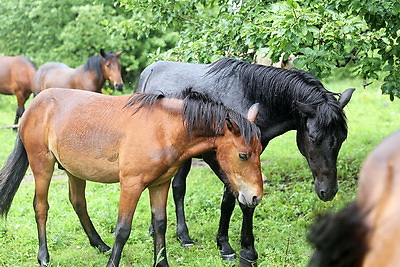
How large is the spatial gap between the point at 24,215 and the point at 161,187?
2.66 metres

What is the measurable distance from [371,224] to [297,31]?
3.68 metres

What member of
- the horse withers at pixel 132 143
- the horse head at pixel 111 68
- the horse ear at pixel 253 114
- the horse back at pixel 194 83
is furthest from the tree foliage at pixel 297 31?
the horse head at pixel 111 68

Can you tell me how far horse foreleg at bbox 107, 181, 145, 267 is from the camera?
457 cm

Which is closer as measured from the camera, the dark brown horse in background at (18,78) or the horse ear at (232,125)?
the horse ear at (232,125)

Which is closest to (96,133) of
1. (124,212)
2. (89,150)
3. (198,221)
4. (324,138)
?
(89,150)

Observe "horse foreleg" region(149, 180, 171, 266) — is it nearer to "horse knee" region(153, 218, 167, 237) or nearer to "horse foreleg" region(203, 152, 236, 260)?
"horse knee" region(153, 218, 167, 237)

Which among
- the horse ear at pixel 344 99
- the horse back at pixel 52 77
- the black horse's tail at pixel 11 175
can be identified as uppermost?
the horse ear at pixel 344 99

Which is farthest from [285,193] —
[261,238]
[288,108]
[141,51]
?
[141,51]

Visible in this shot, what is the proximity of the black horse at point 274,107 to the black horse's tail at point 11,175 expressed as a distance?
153 centimetres

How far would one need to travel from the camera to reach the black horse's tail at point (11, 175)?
5.24m

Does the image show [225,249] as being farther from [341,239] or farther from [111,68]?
[111,68]

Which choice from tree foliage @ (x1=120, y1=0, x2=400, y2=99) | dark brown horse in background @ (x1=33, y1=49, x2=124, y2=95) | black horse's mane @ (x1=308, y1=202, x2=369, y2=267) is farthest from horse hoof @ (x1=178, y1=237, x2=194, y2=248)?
dark brown horse in background @ (x1=33, y1=49, x2=124, y2=95)

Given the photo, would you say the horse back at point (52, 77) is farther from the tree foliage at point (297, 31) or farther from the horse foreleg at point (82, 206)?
the horse foreleg at point (82, 206)

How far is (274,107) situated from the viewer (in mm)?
5262
